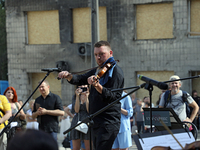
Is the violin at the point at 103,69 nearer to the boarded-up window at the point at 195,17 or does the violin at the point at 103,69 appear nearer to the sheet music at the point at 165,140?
the sheet music at the point at 165,140

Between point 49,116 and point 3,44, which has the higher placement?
point 3,44

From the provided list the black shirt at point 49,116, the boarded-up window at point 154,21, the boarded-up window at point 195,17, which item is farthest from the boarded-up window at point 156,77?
the black shirt at point 49,116

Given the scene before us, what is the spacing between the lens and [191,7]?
1320 cm

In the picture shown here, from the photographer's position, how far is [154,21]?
1355cm

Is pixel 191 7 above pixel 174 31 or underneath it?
above

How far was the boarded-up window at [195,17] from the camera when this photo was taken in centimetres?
1313

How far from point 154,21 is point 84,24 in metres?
3.30

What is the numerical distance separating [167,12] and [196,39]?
1.69m

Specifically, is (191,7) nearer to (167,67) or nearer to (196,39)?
(196,39)

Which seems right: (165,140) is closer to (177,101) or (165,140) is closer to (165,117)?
(165,117)

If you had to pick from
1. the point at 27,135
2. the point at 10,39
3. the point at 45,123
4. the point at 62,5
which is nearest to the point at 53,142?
the point at 27,135

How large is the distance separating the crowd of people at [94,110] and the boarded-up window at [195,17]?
14.6 feet

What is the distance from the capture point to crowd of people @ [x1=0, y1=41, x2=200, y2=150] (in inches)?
135

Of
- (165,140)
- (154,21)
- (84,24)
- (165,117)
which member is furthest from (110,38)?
(165,140)
